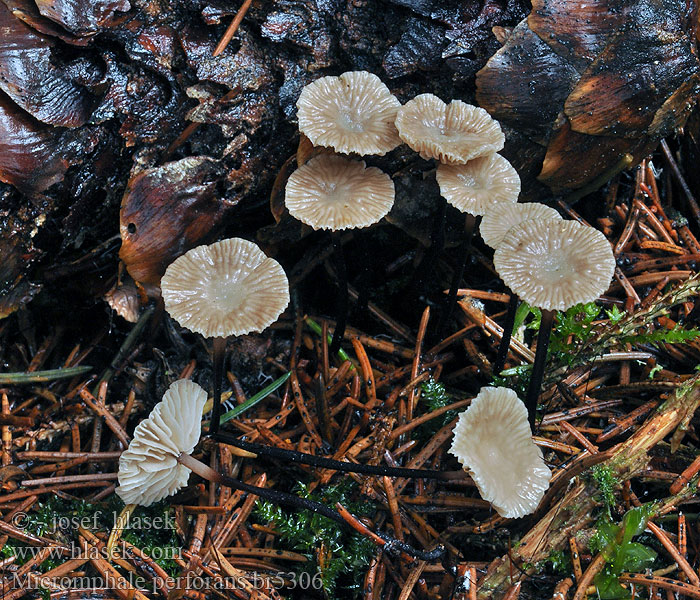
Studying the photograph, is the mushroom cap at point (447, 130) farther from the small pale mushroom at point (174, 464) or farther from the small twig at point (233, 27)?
the small pale mushroom at point (174, 464)

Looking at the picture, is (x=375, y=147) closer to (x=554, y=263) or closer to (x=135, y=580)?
(x=554, y=263)

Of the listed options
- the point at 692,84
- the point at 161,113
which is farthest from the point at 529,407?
the point at 161,113

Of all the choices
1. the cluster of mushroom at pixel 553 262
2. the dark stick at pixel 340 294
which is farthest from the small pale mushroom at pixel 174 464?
the cluster of mushroom at pixel 553 262

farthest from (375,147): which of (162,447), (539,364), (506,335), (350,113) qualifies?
(162,447)

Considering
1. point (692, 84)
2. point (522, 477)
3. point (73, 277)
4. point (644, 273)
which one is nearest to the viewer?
point (522, 477)

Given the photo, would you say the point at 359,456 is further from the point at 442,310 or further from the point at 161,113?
the point at 161,113
